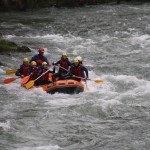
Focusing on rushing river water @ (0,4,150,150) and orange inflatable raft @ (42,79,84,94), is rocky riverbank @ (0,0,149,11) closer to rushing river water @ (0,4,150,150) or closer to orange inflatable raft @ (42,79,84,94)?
rushing river water @ (0,4,150,150)

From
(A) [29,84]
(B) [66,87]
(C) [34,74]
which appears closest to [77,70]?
(B) [66,87]

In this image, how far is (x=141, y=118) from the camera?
13383 millimetres

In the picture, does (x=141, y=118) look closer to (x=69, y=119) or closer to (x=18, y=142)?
(x=69, y=119)

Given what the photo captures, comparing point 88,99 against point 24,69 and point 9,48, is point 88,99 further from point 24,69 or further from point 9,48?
point 9,48

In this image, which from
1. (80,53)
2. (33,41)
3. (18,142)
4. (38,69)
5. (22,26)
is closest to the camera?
(18,142)

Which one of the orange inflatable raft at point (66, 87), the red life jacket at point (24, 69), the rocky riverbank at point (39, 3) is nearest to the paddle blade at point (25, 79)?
the red life jacket at point (24, 69)

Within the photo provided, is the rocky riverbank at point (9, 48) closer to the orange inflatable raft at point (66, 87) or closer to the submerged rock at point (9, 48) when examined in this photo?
the submerged rock at point (9, 48)

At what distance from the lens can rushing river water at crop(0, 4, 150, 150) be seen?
11875mm

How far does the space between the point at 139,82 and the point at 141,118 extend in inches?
155

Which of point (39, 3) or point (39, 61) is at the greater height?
point (39, 3)

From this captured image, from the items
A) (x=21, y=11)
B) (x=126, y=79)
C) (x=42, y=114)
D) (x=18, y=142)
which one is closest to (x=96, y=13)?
(x=21, y=11)

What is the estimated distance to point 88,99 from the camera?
49.9ft

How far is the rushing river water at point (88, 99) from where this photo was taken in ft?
39.0

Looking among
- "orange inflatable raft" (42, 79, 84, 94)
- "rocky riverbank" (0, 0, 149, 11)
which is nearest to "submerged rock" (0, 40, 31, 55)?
"orange inflatable raft" (42, 79, 84, 94)
